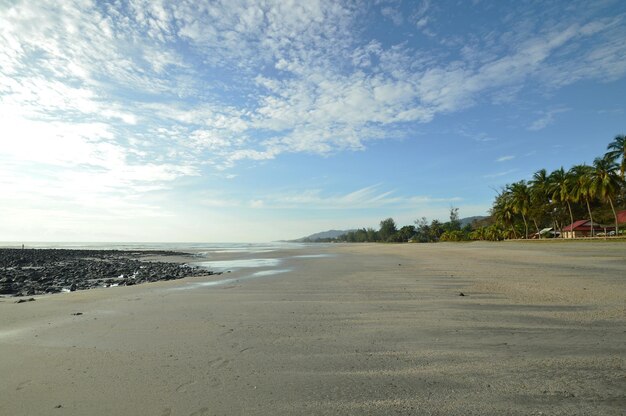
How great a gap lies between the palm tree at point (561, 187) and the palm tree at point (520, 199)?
7.33m

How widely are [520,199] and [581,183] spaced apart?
19299 millimetres

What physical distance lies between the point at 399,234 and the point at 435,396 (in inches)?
5621

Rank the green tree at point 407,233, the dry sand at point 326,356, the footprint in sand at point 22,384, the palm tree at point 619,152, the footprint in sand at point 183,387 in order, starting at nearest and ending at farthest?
1. the dry sand at point 326,356
2. the footprint in sand at point 183,387
3. the footprint in sand at point 22,384
4. the palm tree at point 619,152
5. the green tree at point 407,233

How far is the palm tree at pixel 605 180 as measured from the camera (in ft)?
157

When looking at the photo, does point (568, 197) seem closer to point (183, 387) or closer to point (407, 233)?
point (183, 387)

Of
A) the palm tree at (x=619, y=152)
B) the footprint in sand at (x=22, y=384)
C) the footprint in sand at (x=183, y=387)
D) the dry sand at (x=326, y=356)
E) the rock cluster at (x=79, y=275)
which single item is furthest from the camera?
the palm tree at (x=619, y=152)

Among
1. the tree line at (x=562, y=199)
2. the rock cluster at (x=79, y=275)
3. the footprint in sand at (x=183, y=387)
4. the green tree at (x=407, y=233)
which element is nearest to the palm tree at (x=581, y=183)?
the tree line at (x=562, y=199)

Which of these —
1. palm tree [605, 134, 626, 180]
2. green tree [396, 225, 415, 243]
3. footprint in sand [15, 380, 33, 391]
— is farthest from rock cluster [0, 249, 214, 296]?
green tree [396, 225, 415, 243]

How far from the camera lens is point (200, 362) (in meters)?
4.38

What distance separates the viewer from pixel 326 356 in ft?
14.8

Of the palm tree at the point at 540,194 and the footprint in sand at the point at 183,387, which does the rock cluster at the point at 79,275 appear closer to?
the footprint in sand at the point at 183,387

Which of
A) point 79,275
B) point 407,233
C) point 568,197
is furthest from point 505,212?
Answer: point 79,275

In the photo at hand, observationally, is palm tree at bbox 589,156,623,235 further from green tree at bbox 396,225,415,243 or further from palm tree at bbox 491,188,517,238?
green tree at bbox 396,225,415,243

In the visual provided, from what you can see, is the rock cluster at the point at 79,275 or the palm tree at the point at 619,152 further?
the palm tree at the point at 619,152
